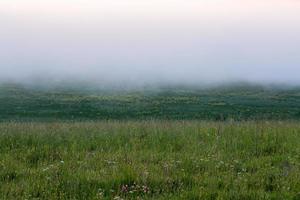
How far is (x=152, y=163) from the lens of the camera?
884cm

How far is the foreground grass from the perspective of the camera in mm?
7262

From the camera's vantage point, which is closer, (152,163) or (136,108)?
(152,163)

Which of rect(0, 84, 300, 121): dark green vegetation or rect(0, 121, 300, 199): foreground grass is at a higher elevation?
rect(0, 121, 300, 199): foreground grass

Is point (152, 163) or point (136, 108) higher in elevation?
point (152, 163)

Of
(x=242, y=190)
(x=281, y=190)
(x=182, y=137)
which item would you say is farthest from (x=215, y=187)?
(x=182, y=137)

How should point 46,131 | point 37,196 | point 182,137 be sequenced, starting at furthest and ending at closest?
point 46,131
point 182,137
point 37,196

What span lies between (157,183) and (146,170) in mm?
627

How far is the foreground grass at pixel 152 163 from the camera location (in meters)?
7.26

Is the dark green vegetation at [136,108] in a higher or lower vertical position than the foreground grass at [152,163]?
A: lower

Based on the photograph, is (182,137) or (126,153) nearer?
(126,153)

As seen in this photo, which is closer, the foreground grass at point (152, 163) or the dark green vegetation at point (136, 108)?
the foreground grass at point (152, 163)

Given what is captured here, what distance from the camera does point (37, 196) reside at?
7.05 m

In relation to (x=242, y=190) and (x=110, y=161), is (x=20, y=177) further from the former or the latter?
(x=242, y=190)

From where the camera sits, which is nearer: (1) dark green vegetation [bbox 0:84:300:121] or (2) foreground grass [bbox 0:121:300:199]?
(2) foreground grass [bbox 0:121:300:199]
